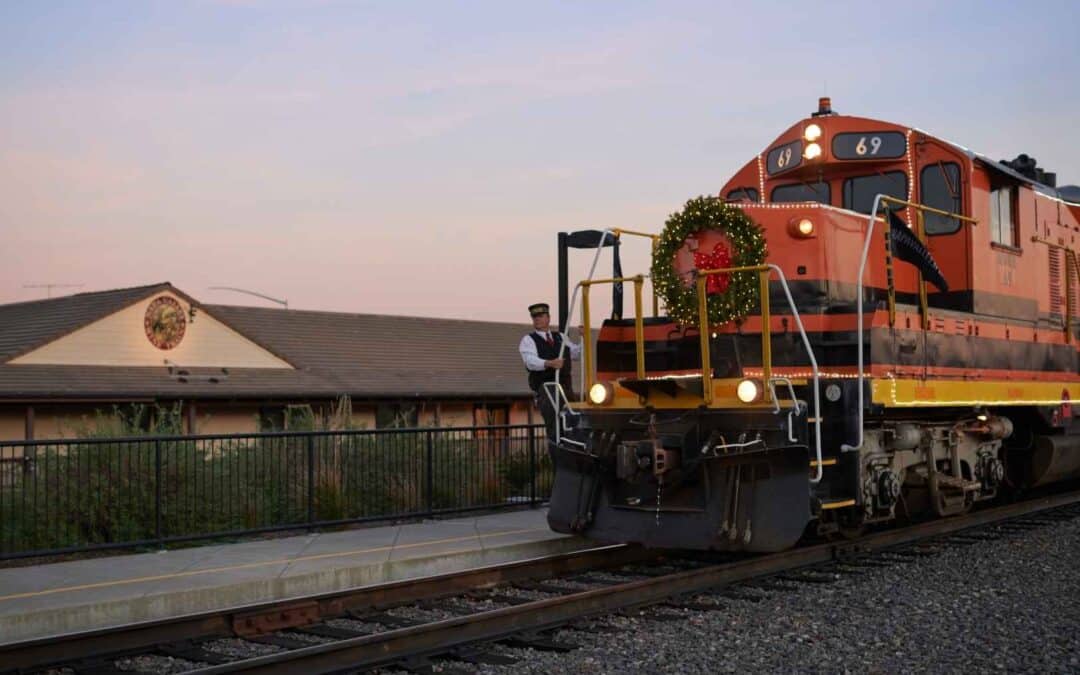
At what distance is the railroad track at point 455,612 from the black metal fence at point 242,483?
2725 mm

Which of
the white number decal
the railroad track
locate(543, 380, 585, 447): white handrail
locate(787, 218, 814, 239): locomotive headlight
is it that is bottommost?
the railroad track

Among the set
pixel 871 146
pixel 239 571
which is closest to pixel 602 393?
pixel 239 571

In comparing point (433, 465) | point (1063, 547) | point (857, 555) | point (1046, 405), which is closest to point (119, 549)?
point (433, 465)

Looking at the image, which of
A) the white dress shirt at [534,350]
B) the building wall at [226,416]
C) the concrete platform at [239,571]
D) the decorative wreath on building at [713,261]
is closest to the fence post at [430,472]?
the concrete platform at [239,571]

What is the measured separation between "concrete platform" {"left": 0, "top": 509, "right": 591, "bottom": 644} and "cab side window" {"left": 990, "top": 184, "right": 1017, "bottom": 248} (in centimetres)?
517

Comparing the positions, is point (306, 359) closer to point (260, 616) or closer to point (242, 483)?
point (242, 483)

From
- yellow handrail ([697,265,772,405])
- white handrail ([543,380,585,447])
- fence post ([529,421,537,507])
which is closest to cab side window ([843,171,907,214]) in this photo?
yellow handrail ([697,265,772,405])

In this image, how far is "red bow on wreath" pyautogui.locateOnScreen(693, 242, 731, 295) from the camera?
9.48m

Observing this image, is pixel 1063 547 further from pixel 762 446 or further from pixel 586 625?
pixel 586 625

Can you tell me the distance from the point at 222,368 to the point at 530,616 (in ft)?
79.6

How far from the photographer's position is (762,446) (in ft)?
27.7

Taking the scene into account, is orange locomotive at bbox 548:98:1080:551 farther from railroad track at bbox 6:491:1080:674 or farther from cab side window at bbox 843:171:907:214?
railroad track at bbox 6:491:1080:674

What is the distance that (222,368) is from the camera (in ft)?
98.5

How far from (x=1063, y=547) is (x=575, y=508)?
4.66m
